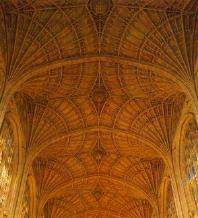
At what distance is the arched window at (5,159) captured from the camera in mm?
21812

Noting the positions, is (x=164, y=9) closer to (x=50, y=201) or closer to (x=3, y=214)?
(x=3, y=214)

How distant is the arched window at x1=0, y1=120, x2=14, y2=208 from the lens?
21812mm

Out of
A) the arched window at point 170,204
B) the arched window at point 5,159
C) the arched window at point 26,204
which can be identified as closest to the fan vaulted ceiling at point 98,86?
the arched window at point 170,204

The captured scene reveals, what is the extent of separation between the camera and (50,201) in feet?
→ 116

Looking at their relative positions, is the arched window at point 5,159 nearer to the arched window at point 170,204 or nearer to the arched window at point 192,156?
the arched window at point 192,156

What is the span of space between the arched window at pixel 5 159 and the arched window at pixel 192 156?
42.3 ft

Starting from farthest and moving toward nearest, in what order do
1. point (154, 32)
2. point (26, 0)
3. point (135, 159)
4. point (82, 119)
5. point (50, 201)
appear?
point (50, 201) → point (135, 159) → point (82, 119) → point (154, 32) → point (26, 0)

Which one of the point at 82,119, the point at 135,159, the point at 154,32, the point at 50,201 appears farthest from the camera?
the point at 50,201

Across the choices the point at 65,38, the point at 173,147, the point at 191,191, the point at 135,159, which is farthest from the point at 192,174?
the point at 65,38

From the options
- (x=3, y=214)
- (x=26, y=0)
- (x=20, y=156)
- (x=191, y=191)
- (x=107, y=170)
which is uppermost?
(x=26, y=0)

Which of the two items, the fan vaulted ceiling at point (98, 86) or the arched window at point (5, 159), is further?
the arched window at point (5, 159)

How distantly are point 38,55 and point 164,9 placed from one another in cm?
892

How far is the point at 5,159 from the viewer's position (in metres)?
22.7

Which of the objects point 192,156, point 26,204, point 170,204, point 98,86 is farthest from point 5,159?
point 170,204
